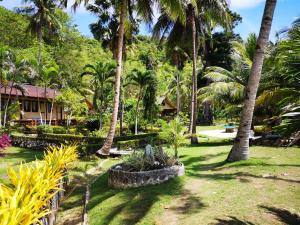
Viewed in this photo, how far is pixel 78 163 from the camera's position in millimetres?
17172

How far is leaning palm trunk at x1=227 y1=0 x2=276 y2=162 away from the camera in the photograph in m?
12.1

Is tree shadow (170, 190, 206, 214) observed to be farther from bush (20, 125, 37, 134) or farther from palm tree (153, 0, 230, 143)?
bush (20, 125, 37, 134)

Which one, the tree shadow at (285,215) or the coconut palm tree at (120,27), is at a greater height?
the coconut palm tree at (120,27)

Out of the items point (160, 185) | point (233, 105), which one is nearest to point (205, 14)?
point (233, 105)

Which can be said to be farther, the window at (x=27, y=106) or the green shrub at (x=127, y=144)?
the window at (x=27, y=106)

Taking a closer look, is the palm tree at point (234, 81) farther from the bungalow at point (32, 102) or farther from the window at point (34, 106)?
the window at point (34, 106)

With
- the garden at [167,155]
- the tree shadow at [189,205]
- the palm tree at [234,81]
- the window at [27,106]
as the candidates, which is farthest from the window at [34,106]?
the tree shadow at [189,205]

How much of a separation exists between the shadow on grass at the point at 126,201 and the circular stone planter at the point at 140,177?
256mm

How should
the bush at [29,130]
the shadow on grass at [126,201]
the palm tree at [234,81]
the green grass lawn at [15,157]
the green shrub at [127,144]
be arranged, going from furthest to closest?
1. the bush at [29,130]
2. the palm tree at [234,81]
3. the green shrub at [127,144]
4. the green grass lawn at [15,157]
5. the shadow on grass at [126,201]

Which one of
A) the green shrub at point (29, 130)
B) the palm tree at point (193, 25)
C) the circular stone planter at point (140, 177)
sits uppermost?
the palm tree at point (193, 25)

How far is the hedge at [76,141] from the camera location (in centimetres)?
2002

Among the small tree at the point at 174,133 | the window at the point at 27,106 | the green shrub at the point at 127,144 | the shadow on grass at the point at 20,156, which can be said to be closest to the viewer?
the small tree at the point at 174,133

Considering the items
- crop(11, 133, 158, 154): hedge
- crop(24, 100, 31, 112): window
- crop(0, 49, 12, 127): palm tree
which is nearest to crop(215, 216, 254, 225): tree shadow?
crop(11, 133, 158, 154): hedge

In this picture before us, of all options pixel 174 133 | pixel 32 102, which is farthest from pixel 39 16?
pixel 174 133
